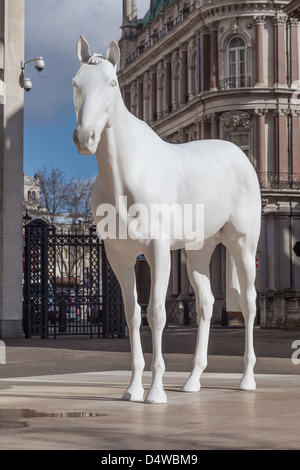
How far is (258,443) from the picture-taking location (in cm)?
561

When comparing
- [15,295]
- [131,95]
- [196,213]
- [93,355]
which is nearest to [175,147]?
[196,213]

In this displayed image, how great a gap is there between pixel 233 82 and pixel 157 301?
4972 cm

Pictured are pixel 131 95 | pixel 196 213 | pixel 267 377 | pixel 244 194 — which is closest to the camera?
pixel 196 213

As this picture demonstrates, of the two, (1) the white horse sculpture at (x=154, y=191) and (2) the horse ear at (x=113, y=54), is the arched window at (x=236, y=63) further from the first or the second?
(2) the horse ear at (x=113, y=54)

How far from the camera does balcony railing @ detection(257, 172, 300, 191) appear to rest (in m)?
54.8

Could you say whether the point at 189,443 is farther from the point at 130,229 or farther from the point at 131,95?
the point at 131,95

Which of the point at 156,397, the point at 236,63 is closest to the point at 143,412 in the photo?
the point at 156,397

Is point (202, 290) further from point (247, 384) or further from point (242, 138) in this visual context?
point (242, 138)

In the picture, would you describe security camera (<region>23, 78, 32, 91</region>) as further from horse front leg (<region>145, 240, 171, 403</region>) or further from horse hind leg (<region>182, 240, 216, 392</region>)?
horse front leg (<region>145, 240, 171, 403</region>)

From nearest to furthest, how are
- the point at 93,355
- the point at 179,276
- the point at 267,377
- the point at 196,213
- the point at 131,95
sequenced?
the point at 196,213 < the point at 267,377 < the point at 93,355 < the point at 179,276 < the point at 131,95

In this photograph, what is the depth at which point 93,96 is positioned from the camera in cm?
769
